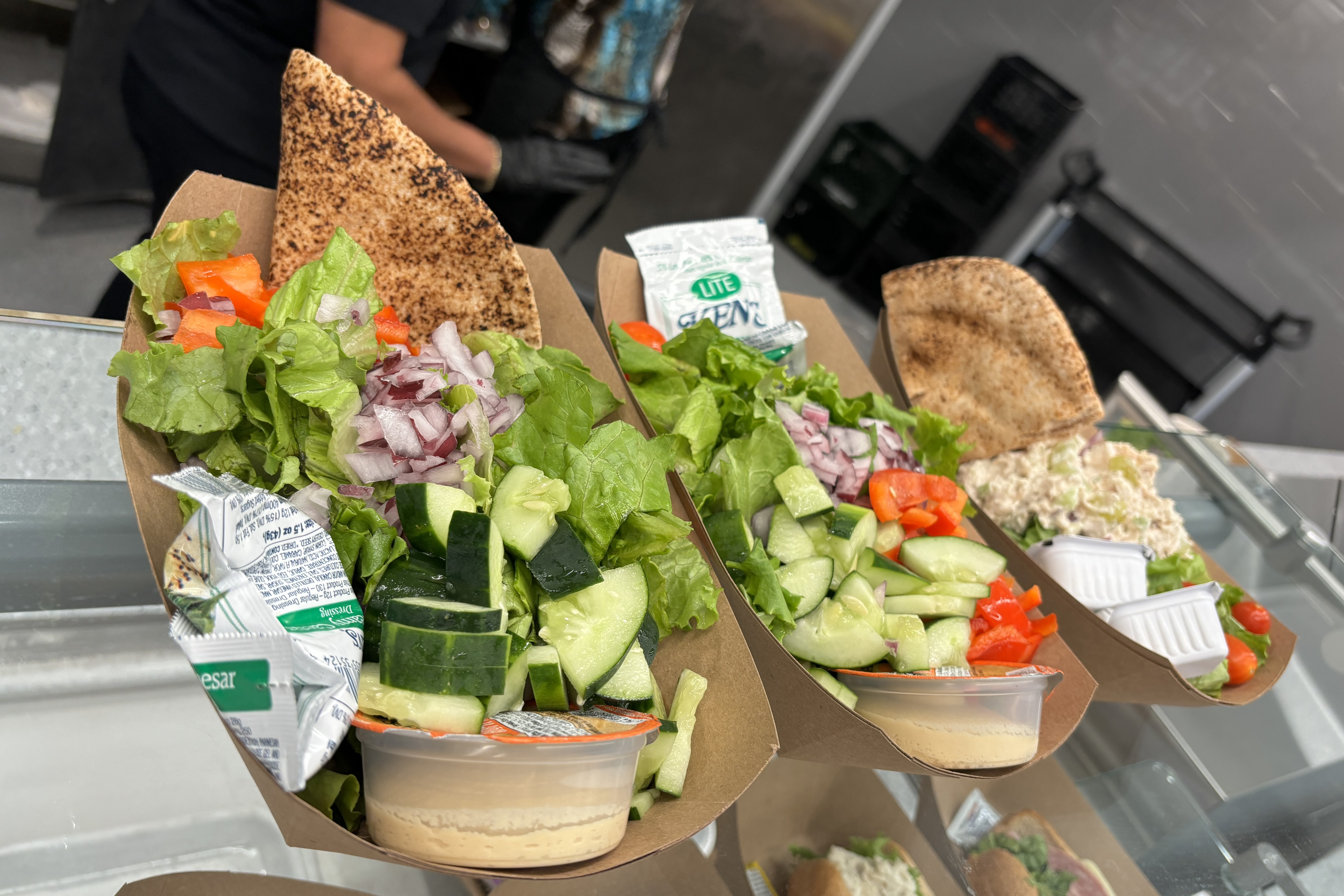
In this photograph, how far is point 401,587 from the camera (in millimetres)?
849

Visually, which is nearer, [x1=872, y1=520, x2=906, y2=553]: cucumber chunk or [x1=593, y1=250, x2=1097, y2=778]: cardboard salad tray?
[x1=593, y1=250, x2=1097, y2=778]: cardboard salad tray

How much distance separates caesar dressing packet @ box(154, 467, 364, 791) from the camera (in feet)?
A: 2.06

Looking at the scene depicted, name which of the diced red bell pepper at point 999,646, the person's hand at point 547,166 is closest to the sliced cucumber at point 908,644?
the diced red bell pepper at point 999,646

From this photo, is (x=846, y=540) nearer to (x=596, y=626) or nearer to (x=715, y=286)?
(x=596, y=626)

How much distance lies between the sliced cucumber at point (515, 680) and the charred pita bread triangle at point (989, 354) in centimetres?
122

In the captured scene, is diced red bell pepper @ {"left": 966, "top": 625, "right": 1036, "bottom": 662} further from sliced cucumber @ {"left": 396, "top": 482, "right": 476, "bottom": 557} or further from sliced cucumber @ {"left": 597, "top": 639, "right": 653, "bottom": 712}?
sliced cucumber @ {"left": 396, "top": 482, "right": 476, "bottom": 557}

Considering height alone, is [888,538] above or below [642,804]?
above

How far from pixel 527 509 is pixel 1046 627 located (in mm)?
882

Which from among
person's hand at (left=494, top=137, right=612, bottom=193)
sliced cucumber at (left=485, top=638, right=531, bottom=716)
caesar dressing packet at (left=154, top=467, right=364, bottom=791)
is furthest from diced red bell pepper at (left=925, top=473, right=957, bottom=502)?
person's hand at (left=494, top=137, right=612, bottom=193)

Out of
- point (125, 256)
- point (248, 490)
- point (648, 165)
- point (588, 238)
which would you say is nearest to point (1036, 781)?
point (248, 490)

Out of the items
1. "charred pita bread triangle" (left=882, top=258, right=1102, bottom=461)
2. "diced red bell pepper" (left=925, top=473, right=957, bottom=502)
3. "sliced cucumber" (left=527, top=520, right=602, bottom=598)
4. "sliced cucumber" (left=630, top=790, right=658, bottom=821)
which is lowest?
"sliced cucumber" (left=630, top=790, right=658, bottom=821)

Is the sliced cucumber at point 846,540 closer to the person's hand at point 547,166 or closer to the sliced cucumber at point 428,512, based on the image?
the sliced cucumber at point 428,512

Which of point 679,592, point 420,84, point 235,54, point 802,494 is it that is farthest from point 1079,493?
point 235,54

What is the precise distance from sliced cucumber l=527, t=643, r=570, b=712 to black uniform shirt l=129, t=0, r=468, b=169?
50.7 inches
